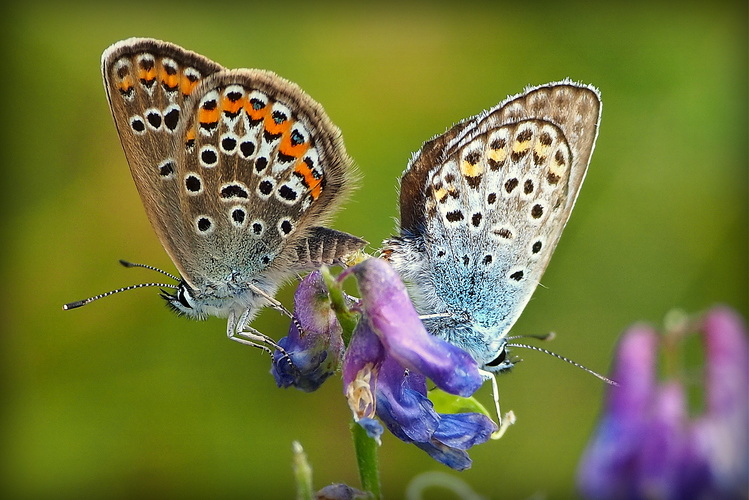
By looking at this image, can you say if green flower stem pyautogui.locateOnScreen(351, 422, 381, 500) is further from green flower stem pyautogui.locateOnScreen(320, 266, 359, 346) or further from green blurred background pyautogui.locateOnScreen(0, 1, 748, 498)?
green blurred background pyautogui.locateOnScreen(0, 1, 748, 498)

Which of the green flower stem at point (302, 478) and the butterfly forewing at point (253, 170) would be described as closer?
the green flower stem at point (302, 478)

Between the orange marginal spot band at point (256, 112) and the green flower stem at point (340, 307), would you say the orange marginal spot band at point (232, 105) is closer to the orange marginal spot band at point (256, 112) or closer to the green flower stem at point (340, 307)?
the orange marginal spot band at point (256, 112)

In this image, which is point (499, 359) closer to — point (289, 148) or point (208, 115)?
point (289, 148)

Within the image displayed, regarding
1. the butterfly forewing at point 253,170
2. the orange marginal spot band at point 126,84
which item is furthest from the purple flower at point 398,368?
the orange marginal spot band at point 126,84

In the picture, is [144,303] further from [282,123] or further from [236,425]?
[282,123]

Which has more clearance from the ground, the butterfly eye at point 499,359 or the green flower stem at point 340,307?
the green flower stem at point 340,307

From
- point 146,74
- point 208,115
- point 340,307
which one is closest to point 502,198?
point 340,307
